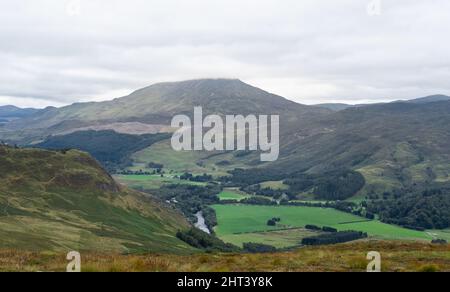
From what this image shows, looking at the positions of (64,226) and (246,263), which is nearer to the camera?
(246,263)

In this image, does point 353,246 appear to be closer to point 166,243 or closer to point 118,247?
point 118,247

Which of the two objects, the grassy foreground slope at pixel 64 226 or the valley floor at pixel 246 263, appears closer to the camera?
the valley floor at pixel 246 263

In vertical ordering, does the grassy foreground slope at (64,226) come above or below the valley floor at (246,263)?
below

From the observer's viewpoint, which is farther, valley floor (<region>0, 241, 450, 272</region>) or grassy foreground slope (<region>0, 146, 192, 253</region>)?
grassy foreground slope (<region>0, 146, 192, 253</region>)

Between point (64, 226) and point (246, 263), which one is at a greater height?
point (246, 263)

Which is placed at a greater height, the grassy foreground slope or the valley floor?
the valley floor
